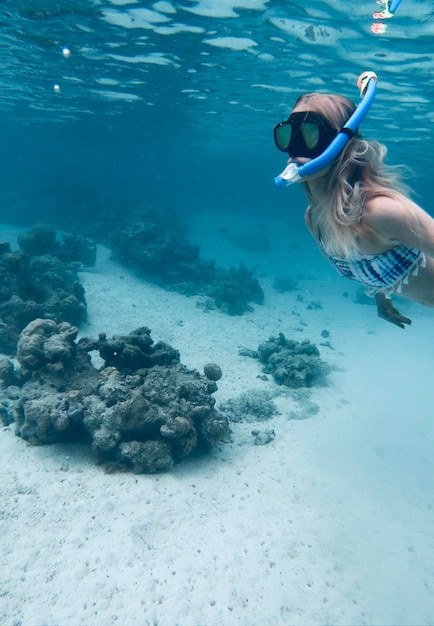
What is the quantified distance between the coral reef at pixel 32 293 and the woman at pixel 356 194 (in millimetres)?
9322

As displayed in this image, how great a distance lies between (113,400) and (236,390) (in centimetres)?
386

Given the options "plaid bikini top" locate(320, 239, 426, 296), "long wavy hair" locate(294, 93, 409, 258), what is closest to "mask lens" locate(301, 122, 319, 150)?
"long wavy hair" locate(294, 93, 409, 258)

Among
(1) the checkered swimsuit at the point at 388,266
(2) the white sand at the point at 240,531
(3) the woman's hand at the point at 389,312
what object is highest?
(1) the checkered swimsuit at the point at 388,266

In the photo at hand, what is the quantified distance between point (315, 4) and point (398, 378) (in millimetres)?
11584

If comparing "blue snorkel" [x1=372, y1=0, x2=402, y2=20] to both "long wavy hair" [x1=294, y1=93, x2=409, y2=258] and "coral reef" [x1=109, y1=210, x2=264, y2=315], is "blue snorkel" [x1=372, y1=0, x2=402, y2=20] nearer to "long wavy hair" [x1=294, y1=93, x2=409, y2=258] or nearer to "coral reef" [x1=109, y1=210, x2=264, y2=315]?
"long wavy hair" [x1=294, y1=93, x2=409, y2=258]

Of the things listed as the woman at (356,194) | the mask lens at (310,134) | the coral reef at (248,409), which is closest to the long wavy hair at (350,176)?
the woman at (356,194)

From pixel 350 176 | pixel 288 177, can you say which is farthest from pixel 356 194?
pixel 288 177

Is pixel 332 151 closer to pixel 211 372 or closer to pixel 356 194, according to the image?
pixel 356 194

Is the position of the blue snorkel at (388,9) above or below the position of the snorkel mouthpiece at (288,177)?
above

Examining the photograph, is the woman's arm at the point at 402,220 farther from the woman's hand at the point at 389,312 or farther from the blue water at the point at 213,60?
the blue water at the point at 213,60

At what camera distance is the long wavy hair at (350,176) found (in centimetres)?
230

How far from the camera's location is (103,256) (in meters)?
20.0

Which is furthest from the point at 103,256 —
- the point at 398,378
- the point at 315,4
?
the point at 398,378

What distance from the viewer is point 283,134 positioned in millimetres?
2402
